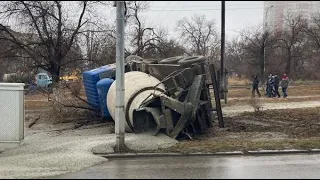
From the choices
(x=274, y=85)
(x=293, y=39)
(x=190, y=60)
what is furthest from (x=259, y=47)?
(x=190, y=60)

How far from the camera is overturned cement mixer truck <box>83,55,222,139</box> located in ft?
37.8

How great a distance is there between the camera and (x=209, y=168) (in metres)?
7.84

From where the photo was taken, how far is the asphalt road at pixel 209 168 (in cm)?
726

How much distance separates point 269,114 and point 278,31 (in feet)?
175

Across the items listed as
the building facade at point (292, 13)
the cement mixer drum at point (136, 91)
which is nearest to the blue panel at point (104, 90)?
the cement mixer drum at point (136, 91)

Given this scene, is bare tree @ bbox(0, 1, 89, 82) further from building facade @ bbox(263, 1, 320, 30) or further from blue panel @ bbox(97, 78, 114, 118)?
building facade @ bbox(263, 1, 320, 30)

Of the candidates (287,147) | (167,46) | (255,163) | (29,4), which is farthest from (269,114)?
(167,46)

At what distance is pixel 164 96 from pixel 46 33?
2644cm

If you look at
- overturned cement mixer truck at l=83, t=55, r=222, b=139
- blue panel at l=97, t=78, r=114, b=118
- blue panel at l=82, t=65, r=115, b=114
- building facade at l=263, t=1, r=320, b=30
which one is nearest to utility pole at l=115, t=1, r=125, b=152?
overturned cement mixer truck at l=83, t=55, r=222, b=139

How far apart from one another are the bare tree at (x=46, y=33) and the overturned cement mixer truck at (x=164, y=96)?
21.1 m

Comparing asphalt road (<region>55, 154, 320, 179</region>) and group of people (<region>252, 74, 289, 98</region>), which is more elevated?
group of people (<region>252, 74, 289, 98</region>)

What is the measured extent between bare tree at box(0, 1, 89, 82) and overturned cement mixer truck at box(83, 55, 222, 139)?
21059mm

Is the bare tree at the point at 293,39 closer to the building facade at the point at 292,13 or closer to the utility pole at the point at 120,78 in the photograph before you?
the building facade at the point at 292,13

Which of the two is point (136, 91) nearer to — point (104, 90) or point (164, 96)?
point (164, 96)
